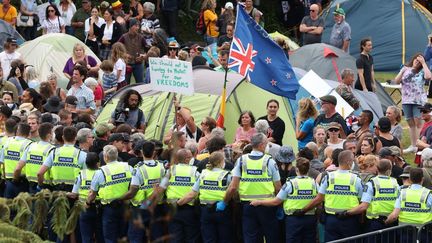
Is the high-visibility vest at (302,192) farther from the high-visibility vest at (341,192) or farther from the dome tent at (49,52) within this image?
the dome tent at (49,52)

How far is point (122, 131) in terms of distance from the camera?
17.6 m

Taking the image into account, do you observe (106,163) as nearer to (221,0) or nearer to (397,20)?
(397,20)

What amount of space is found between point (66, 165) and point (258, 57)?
420 centimetres

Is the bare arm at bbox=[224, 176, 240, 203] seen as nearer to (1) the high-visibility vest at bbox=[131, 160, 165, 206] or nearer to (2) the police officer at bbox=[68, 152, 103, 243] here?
(1) the high-visibility vest at bbox=[131, 160, 165, 206]

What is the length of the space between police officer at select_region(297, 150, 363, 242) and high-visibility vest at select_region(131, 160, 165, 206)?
5.66ft

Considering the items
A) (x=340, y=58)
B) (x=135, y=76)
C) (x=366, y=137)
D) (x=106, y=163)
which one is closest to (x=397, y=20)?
(x=340, y=58)

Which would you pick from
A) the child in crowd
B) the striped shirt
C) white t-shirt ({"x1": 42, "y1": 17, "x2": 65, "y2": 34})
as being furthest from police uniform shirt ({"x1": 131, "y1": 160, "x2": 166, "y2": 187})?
white t-shirt ({"x1": 42, "y1": 17, "x2": 65, "y2": 34})

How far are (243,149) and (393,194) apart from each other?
2.27 m

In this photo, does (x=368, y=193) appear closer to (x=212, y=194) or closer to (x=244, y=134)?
(x=212, y=194)

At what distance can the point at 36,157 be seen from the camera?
1670 cm

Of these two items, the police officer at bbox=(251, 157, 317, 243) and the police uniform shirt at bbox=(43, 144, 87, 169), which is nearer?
the police officer at bbox=(251, 157, 317, 243)

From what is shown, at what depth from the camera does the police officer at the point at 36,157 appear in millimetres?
16672

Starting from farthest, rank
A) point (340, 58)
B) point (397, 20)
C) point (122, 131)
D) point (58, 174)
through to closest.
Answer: point (397, 20)
point (340, 58)
point (122, 131)
point (58, 174)

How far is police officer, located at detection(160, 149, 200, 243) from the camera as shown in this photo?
50.8ft
